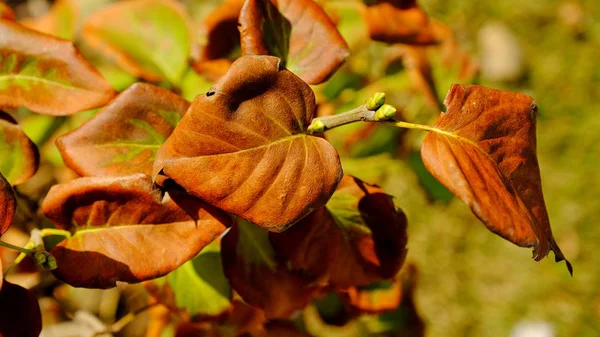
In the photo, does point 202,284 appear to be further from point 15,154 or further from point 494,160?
point 494,160

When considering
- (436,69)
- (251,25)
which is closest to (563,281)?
(436,69)

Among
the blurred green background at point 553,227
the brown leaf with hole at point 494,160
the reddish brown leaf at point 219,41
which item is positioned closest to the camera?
the brown leaf with hole at point 494,160

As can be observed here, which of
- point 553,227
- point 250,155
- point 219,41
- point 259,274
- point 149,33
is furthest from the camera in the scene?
point 553,227

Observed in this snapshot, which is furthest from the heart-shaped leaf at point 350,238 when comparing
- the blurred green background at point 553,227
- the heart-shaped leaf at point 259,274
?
the blurred green background at point 553,227

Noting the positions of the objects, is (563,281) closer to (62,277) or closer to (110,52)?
(110,52)

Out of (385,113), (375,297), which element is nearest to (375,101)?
(385,113)

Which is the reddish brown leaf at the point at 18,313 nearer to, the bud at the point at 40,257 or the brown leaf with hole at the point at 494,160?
the bud at the point at 40,257
